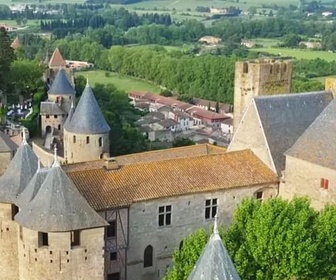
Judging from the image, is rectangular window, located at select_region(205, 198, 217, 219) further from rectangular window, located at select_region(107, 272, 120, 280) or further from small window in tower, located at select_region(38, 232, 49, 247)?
small window in tower, located at select_region(38, 232, 49, 247)

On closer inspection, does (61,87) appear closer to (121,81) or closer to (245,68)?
(245,68)

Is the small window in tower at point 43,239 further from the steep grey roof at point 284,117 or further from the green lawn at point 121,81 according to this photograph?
the green lawn at point 121,81

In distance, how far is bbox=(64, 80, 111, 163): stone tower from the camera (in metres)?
49.9

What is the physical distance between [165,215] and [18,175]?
862cm

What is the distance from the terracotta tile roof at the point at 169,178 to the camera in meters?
36.0

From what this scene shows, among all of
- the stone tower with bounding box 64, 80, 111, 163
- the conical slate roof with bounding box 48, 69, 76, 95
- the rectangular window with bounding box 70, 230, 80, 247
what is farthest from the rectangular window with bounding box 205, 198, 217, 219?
the conical slate roof with bounding box 48, 69, 76, 95

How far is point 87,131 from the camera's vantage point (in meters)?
49.9

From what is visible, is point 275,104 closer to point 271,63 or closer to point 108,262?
point 271,63

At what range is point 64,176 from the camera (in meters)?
30.7

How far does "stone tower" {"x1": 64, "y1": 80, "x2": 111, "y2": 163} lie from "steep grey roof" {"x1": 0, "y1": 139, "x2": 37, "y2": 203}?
15291mm

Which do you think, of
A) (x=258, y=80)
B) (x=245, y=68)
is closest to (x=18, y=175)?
(x=258, y=80)

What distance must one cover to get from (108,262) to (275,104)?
47.7 ft

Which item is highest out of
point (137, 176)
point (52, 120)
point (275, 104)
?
point (275, 104)

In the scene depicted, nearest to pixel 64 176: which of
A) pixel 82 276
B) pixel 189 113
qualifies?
pixel 82 276
